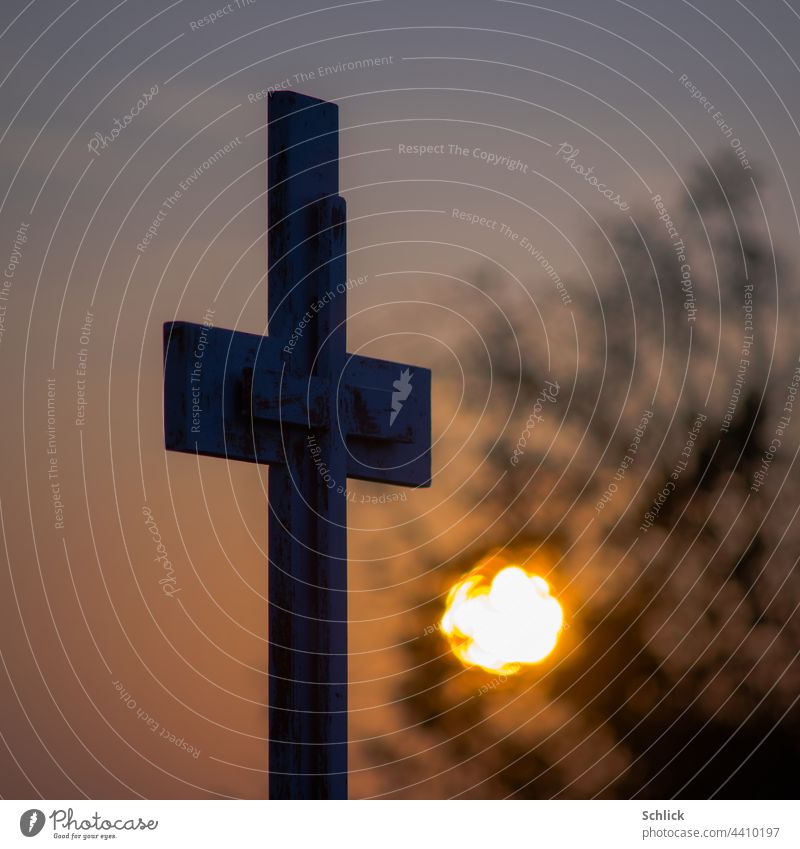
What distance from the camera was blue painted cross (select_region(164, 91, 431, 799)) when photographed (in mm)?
5559

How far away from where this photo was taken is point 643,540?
47.0 ft

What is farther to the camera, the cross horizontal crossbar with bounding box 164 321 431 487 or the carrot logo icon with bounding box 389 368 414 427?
the carrot logo icon with bounding box 389 368 414 427

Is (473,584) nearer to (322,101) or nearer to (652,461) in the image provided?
(652,461)

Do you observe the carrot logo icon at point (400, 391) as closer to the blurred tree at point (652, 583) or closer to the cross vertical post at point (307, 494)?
the cross vertical post at point (307, 494)

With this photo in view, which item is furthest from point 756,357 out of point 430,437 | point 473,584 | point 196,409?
point 196,409

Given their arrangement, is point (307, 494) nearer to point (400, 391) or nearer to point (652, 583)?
point (400, 391)

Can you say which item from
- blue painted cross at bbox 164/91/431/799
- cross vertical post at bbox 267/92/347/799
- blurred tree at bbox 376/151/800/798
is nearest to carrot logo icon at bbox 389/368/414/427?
blue painted cross at bbox 164/91/431/799
